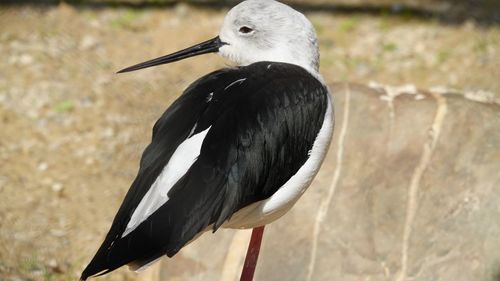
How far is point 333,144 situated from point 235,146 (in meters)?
0.72

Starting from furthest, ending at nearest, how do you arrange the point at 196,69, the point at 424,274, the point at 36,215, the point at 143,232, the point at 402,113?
1. the point at 196,69
2. the point at 36,215
3. the point at 402,113
4. the point at 424,274
5. the point at 143,232

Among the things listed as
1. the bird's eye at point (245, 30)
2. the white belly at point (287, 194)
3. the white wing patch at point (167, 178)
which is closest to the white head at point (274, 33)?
the bird's eye at point (245, 30)

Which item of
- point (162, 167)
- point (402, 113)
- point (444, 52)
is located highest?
point (162, 167)

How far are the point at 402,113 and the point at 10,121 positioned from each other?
1.55 m

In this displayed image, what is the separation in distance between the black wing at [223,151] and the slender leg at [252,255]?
0.88ft

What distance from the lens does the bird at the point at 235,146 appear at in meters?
1.80

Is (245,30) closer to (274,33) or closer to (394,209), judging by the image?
(274,33)

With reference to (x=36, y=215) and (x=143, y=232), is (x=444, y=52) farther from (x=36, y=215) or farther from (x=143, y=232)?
(x=143, y=232)

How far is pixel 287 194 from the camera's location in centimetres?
200

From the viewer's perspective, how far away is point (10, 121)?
3385 mm

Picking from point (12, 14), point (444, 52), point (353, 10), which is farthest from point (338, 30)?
point (12, 14)

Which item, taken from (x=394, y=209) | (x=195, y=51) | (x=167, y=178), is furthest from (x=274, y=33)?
(x=394, y=209)

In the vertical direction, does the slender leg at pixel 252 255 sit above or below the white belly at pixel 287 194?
below

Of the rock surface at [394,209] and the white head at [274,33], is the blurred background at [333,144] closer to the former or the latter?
the rock surface at [394,209]
